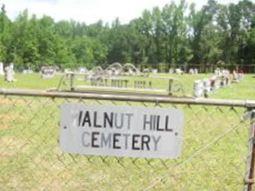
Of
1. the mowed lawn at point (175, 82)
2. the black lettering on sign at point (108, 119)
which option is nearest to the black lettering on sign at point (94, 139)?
the black lettering on sign at point (108, 119)

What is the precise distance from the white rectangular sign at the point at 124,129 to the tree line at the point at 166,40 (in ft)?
345

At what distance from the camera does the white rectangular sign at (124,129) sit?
529 centimetres

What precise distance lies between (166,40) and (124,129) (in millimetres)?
124424

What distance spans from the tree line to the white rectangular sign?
4142 inches

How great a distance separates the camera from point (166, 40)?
128875 millimetres

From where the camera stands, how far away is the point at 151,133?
531cm

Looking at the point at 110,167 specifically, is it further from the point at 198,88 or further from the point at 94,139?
the point at 198,88

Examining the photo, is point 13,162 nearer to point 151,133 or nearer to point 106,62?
point 151,133

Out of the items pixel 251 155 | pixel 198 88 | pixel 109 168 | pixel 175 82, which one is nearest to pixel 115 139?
pixel 251 155

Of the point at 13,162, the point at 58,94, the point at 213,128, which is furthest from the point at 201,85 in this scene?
the point at 58,94

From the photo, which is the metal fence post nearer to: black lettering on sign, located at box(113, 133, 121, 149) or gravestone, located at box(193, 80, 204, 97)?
black lettering on sign, located at box(113, 133, 121, 149)

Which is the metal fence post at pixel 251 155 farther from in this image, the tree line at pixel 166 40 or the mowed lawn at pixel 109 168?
the tree line at pixel 166 40

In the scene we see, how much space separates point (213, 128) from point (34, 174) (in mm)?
6029

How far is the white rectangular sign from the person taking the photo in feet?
17.4
